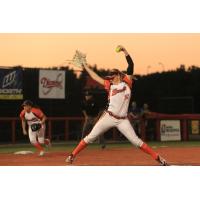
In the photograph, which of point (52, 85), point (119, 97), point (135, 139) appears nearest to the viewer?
point (135, 139)

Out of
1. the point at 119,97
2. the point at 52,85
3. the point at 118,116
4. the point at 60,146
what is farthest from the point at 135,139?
the point at 52,85

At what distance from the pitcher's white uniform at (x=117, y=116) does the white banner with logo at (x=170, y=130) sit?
22.7ft

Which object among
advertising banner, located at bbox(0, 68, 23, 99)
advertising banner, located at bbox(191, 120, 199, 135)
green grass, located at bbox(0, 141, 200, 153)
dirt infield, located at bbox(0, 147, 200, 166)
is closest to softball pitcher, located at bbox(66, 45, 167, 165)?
dirt infield, located at bbox(0, 147, 200, 166)

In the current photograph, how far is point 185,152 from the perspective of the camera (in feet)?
42.9

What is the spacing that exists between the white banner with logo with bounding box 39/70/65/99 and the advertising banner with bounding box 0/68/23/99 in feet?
2.03

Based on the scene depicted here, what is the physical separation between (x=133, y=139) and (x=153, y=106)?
5848 mm

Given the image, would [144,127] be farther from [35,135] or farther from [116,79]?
[116,79]

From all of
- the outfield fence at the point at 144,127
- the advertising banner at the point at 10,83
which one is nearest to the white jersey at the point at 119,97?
the outfield fence at the point at 144,127

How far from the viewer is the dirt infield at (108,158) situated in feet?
35.7

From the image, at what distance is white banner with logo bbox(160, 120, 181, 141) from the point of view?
17.1 meters

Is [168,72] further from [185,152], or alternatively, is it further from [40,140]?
[40,140]

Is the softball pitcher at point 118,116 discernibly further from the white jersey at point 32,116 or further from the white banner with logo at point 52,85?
the white banner with logo at point 52,85

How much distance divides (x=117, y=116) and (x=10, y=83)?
5983mm

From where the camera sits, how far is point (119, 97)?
33.8 feet
